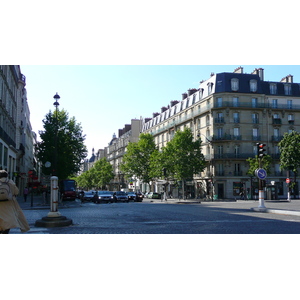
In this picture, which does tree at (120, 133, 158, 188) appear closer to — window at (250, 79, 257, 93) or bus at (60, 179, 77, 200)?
window at (250, 79, 257, 93)

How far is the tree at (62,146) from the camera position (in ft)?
173

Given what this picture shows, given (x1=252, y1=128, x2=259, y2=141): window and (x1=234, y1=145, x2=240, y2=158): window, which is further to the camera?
(x1=252, y1=128, x2=259, y2=141): window

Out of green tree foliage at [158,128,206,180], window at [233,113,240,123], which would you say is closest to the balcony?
window at [233,113,240,123]

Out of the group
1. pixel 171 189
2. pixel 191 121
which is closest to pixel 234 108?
pixel 191 121

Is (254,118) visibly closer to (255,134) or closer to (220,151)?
(255,134)

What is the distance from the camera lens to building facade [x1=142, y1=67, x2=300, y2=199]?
56.1m

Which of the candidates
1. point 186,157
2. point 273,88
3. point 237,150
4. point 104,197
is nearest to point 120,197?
point 104,197

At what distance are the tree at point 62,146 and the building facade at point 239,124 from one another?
19.5 meters

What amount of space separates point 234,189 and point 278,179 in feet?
24.1

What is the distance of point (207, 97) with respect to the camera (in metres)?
59.8

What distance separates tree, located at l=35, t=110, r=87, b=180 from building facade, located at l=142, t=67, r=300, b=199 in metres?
19.5

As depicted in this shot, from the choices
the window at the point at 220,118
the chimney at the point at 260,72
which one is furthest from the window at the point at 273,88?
the window at the point at 220,118

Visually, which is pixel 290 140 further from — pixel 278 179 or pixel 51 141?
pixel 51 141

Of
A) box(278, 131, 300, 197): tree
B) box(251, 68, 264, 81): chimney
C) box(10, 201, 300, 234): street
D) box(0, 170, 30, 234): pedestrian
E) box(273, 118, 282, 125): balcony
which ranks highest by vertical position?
box(251, 68, 264, 81): chimney
